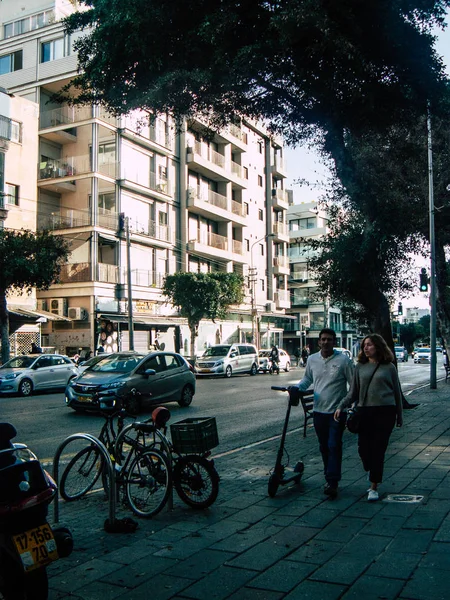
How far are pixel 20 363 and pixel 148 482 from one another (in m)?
18.8

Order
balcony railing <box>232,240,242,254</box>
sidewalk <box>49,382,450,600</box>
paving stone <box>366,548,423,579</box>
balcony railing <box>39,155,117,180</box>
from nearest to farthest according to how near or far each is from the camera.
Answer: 1. sidewalk <box>49,382,450,600</box>
2. paving stone <box>366,548,423,579</box>
3. balcony railing <box>39,155,117,180</box>
4. balcony railing <box>232,240,242,254</box>

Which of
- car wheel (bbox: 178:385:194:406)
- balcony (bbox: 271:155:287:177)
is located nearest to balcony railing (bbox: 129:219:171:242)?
balcony (bbox: 271:155:287:177)

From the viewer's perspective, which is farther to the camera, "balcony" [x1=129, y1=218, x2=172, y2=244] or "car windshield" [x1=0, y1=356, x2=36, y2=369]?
"balcony" [x1=129, y1=218, x2=172, y2=244]

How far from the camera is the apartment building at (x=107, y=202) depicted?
36844mm

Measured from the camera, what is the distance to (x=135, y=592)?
3955 mm

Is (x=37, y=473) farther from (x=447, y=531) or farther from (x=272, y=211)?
(x=272, y=211)

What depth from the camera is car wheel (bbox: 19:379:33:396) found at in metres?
22.1

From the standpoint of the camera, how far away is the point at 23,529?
11.1 ft

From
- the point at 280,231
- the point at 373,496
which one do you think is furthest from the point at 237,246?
the point at 373,496

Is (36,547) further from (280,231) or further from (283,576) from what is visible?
(280,231)

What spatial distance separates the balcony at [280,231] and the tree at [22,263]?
33794 mm

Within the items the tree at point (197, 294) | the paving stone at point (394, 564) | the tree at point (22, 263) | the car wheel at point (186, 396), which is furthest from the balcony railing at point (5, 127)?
the paving stone at point (394, 564)

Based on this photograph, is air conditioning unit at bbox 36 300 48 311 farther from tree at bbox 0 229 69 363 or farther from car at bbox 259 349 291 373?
car at bbox 259 349 291 373

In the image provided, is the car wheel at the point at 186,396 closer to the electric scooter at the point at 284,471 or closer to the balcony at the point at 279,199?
the electric scooter at the point at 284,471
